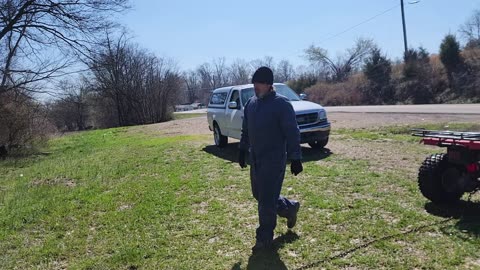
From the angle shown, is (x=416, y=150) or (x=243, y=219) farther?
(x=416, y=150)

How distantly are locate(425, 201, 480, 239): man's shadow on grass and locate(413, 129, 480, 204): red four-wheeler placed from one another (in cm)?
10

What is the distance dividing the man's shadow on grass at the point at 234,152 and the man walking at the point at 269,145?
5.17 metres

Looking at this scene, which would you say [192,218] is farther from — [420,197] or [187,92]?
[187,92]

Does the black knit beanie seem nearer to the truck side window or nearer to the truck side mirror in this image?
the truck side mirror

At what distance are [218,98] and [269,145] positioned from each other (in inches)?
379

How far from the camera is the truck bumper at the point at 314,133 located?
10.3m

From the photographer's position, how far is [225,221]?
5.68 meters

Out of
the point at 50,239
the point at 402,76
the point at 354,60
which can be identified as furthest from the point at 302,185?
the point at 354,60

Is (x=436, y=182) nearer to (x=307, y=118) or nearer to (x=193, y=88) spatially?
(x=307, y=118)

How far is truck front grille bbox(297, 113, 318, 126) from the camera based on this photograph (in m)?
10.5

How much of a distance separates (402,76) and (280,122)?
39.4 m

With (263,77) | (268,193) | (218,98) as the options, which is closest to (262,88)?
(263,77)

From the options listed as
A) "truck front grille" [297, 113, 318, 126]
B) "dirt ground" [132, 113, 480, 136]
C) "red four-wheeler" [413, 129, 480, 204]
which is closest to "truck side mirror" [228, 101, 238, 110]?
"truck front grille" [297, 113, 318, 126]

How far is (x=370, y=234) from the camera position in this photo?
15.5 ft
